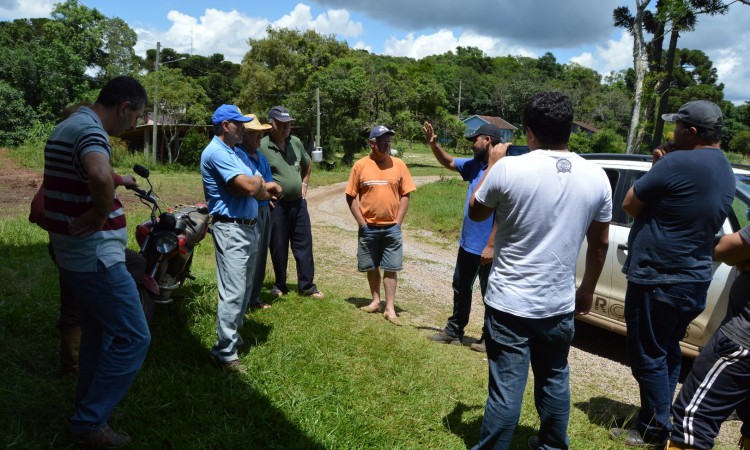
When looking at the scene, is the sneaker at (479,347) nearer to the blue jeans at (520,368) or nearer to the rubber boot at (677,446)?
the rubber boot at (677,446)

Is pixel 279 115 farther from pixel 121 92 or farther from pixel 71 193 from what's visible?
pixel 71 193

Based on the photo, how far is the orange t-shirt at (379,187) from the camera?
5609mm

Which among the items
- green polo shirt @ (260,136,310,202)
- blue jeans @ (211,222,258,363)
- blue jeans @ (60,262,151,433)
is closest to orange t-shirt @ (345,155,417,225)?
green polo shirt @ (260,136,310,202)

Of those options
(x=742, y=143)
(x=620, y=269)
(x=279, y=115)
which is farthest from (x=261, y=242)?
(x=742, y=143)

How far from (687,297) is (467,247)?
1.89m

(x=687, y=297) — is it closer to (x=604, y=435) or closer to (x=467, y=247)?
(x=604, y=435)

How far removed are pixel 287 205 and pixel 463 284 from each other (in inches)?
80.2

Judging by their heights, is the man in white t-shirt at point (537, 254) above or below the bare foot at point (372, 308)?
above

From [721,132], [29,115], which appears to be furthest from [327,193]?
[29,115]

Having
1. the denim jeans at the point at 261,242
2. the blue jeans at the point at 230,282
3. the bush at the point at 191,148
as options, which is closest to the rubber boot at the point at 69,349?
the blue jeans at the point at 230,282

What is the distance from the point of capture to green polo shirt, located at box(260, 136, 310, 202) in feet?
18.6

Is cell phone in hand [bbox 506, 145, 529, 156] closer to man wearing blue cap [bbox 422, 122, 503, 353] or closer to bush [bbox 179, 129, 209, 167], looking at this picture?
man wearing blue cap [bbox 422, 122, 503, 353]

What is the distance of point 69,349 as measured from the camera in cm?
361

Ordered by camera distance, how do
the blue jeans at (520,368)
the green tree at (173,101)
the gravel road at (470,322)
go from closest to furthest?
the blue jeans at (520,368)
the gravel road at (470,322)
the green tree at (173,101)
